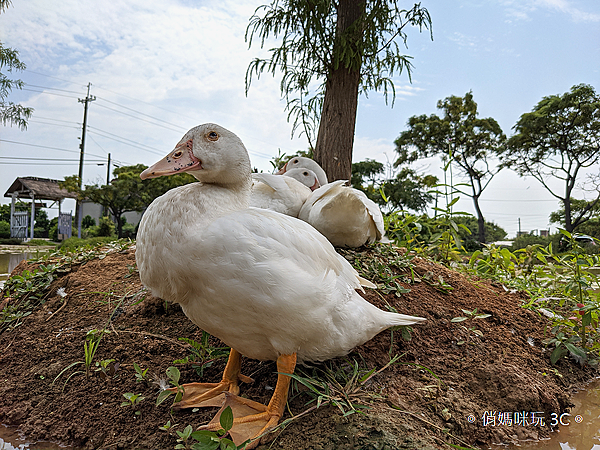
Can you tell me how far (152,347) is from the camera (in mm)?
1914

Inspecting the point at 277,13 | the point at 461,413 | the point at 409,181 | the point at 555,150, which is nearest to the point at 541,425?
the point at 461,413

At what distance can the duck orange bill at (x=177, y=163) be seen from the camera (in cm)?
142

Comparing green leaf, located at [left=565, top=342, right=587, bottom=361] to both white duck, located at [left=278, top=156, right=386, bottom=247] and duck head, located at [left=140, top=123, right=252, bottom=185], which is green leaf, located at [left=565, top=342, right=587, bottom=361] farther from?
duck head, located at [left=140, top=123, right=252, bottom=185]

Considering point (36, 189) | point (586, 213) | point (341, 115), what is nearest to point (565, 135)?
point (586, 213)

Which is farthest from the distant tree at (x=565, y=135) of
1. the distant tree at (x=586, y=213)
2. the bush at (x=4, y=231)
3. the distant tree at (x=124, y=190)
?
the bush at (x=4, y=231)

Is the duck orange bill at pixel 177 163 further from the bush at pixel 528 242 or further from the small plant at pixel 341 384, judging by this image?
the bush at pixel 528 242

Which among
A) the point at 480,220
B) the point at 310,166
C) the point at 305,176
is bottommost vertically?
the point at 480,220

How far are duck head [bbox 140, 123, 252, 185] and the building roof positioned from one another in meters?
Answer: 25.4

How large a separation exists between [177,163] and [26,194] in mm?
27730

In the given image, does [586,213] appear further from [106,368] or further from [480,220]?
[106,368]

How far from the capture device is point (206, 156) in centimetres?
144

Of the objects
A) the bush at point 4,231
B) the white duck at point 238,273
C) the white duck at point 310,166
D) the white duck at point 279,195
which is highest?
the white duck at point 310,166

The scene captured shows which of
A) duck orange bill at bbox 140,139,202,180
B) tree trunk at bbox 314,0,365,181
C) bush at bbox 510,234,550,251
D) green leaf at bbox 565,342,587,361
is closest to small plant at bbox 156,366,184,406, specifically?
duck orange bill at bbox 140,139,202,180

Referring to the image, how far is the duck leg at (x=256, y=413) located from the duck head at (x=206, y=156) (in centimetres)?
78
